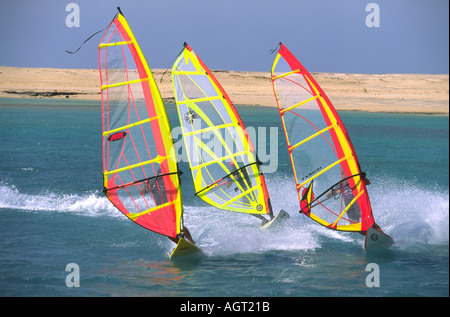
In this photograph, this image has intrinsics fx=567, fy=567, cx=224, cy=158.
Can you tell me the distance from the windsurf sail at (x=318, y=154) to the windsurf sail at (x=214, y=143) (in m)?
0.98

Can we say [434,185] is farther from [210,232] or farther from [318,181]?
[210,232]

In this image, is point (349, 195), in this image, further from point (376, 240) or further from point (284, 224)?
point (284, 224)

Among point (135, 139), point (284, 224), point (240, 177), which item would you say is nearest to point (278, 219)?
point (284, 224)

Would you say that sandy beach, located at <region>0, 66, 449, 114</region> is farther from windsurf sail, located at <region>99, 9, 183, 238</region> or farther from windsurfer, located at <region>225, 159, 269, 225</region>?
windsurf sail, located at <region>99, 9, 183, 238</region>

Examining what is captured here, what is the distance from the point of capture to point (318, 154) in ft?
39.6

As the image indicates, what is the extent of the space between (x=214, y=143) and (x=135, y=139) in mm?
2167

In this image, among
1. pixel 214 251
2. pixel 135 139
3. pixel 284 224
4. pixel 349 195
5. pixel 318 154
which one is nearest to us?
pixel 135 139

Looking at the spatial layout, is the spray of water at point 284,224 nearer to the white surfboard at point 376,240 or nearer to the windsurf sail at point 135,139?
the white surfboard at point 376,240

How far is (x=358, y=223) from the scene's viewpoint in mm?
11391

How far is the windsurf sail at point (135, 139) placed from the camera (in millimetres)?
10695

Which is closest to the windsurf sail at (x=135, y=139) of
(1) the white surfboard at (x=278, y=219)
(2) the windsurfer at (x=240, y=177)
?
(2) the windsurfer at (x=240, y=177)

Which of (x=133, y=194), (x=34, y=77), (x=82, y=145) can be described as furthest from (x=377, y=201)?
(x=34, y=77)

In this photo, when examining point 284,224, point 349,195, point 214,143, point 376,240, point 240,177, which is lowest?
point 376,240

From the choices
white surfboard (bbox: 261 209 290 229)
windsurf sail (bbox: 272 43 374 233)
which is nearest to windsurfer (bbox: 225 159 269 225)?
white surfboard (bbox: 261 209 290 229)
